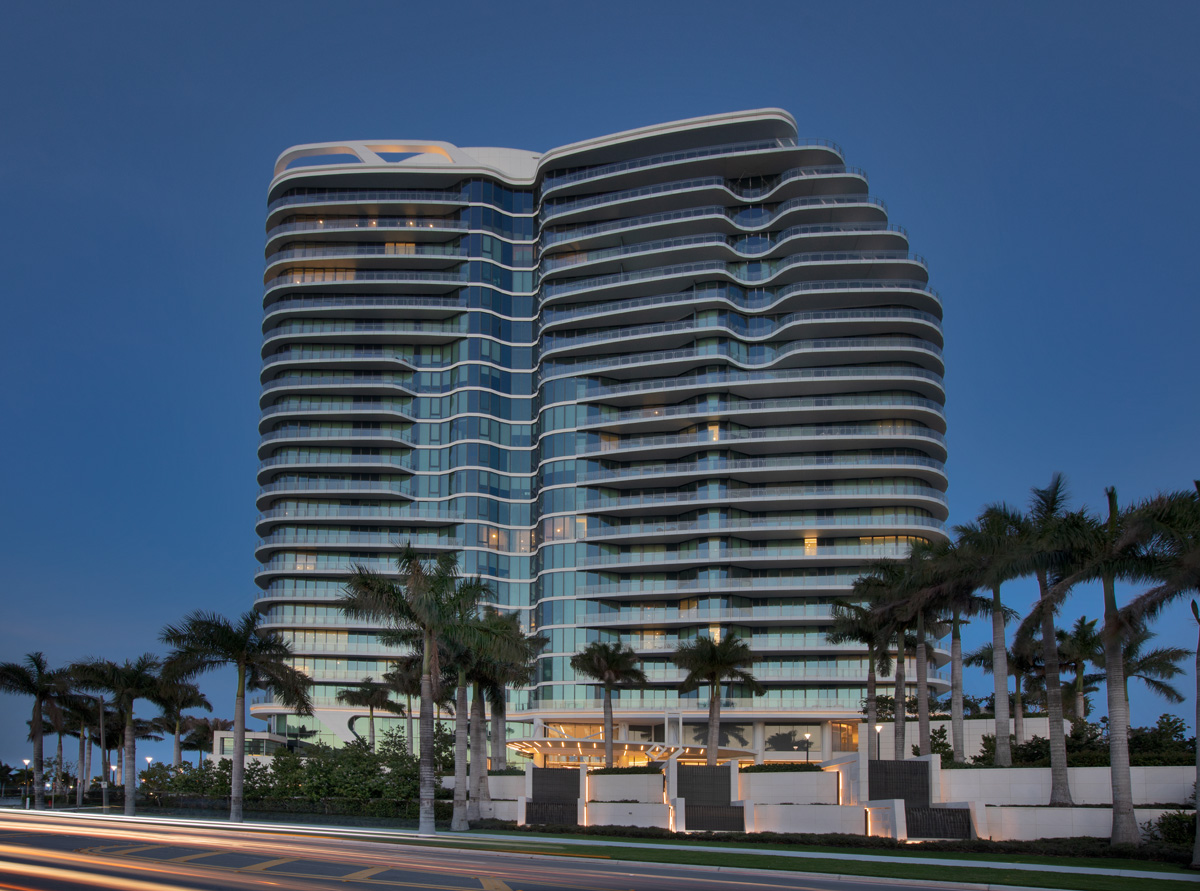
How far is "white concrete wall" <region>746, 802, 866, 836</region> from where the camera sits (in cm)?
4194

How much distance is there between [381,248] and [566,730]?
47.8 metres

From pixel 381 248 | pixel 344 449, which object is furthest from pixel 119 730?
pixel 381 248

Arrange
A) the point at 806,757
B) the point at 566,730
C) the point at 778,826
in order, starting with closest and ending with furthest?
the point at 778,826 → the point at 806,757 → the point at 566,730

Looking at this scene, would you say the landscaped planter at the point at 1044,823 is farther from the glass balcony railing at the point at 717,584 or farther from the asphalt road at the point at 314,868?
the glass balcony railing at the point at 717,584

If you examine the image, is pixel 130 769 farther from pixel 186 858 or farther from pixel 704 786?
pixel 186 858

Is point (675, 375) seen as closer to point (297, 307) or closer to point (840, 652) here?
point (840, 652)

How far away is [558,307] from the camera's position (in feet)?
329

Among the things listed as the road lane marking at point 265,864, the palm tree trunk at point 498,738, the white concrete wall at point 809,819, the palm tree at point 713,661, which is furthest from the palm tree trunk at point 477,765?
the road lane marking at point 265,864

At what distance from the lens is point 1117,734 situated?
35312mm

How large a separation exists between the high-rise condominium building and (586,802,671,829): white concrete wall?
3021 cm

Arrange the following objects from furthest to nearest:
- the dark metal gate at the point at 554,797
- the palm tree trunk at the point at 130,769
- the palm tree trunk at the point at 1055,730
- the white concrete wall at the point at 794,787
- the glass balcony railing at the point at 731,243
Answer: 1. the glass balcony railing at the point at 731,243
2. the palm tree trunk at the point at 130,769
3. the white concrete wall at the point at 794,787
4. the dark metal gate at the point at 554,797
5. the palm tree trunk at the point at 1055,730

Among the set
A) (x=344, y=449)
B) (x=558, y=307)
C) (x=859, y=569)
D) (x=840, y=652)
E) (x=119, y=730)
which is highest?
(x=558, y=307)

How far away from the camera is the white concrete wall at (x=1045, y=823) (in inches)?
1458

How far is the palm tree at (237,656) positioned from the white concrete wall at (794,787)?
23.4 m
